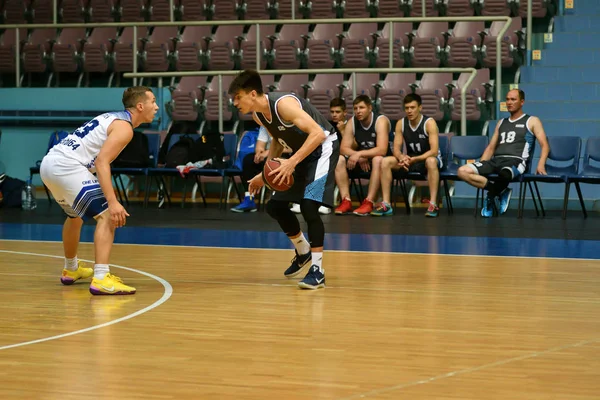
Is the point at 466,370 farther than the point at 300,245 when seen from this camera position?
No

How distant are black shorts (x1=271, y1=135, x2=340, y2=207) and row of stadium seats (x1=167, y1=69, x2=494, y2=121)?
6.00 meters

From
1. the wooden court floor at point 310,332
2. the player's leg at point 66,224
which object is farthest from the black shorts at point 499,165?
the player's leg at point 66,224

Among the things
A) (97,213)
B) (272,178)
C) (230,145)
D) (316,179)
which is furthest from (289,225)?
(230,145)

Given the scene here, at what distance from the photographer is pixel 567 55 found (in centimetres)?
1269

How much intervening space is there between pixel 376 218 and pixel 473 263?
3472mm

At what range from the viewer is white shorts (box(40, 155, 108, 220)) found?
5.59m

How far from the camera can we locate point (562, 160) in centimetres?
1052

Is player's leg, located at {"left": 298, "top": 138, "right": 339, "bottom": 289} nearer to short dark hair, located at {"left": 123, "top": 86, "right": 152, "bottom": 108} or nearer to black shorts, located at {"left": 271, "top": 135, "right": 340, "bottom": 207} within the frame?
black shorts, located at {"left": 271, "top": 135, "right": 340, "bottom": 207}

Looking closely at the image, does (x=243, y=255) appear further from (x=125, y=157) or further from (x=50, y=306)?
(x=125, y=157)

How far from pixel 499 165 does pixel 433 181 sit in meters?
0.71

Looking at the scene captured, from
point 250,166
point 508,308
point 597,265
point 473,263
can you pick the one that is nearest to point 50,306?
point 508,308

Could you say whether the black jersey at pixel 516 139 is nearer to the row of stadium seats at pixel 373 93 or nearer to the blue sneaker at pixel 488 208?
the blue sneaker at pixel 488 208

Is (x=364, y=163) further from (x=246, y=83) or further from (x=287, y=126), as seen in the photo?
(x=246, y=83)

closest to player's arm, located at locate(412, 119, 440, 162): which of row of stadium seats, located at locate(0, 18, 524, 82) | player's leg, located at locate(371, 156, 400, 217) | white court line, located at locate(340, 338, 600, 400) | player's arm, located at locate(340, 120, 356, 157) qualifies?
player's leg, located at locate(371, 156, 400, 217)
